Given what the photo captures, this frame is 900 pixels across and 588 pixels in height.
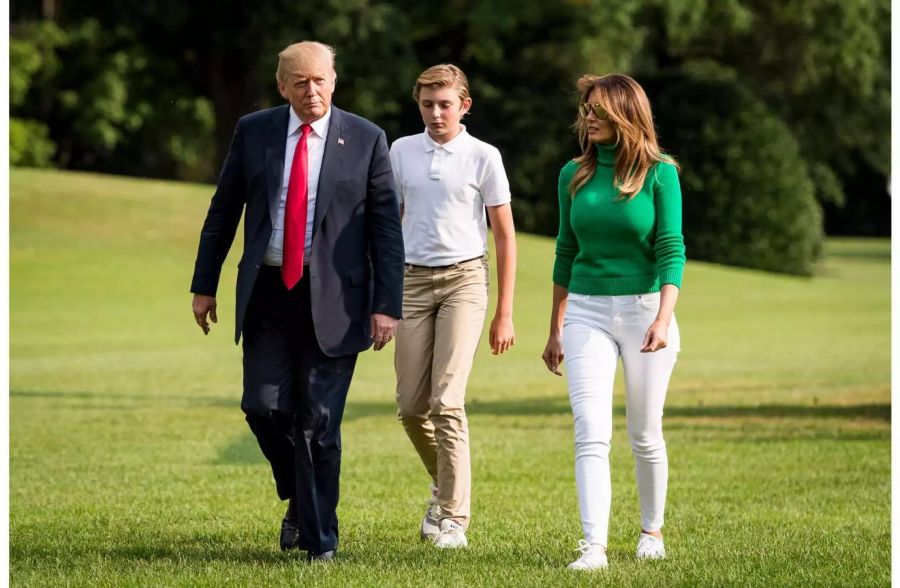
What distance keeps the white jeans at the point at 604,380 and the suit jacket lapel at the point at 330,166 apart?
95 cm

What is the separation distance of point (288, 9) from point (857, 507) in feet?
89.3

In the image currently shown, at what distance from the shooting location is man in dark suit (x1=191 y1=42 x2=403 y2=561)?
5.95 meters

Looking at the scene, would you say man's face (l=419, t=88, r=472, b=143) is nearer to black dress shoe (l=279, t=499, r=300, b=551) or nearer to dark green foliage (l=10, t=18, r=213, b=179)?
black dress shoe (l=279, t=499, r=300, b=551)

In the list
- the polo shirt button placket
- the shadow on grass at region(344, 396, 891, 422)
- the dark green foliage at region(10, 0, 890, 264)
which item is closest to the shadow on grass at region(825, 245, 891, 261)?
the dark green foliage at region(10, 0, 890, 264)

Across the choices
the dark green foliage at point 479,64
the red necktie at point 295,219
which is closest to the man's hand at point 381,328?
the red necktie at point 295,219

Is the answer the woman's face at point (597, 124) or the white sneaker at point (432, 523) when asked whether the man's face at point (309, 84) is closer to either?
the woman's face at point (597, 124)

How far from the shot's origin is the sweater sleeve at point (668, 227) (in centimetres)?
586

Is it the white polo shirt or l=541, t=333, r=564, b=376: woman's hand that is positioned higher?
Answer: the white polo shirt

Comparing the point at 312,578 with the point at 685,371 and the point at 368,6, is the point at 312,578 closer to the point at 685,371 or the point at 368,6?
the point at 685,371

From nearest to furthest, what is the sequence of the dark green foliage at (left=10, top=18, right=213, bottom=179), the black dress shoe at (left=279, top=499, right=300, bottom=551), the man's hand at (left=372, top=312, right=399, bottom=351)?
the man's hand at (left=372, top=312, right=399, bottom=351) → the black dress shoe at (left=279, top=499, right=300, bottom=551) → the dark green foliage at (left=10, top=18, right=213, bottom=179)

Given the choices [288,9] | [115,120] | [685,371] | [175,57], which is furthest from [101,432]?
[115,120]

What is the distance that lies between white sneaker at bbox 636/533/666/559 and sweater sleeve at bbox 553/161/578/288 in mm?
994

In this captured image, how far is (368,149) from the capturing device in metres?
6.06

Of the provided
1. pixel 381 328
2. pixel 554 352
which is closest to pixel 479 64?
pixel 554 352
